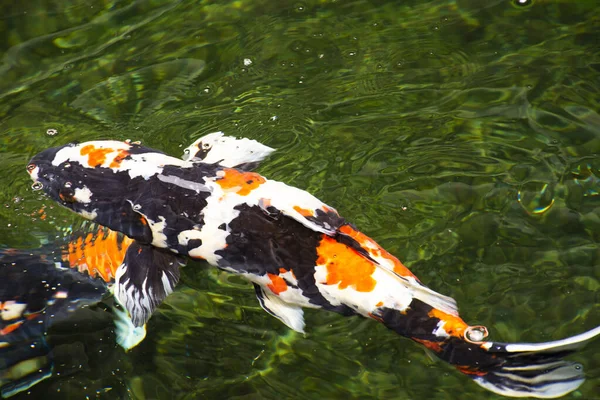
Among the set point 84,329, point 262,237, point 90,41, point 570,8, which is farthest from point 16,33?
point 570,8

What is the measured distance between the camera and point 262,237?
344 cm

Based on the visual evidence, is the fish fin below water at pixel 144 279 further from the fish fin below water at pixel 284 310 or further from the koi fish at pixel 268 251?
the fish fin below water at pixel 284 310

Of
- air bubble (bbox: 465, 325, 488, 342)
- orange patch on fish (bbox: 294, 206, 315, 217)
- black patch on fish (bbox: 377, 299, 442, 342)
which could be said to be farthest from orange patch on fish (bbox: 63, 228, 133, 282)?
air bubble (bbox: 465, 325, 488, 342)

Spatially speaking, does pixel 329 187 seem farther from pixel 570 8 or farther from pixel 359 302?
pixel 570 8

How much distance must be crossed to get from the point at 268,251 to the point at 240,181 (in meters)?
0.43

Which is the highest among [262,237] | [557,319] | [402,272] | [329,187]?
[262,237]

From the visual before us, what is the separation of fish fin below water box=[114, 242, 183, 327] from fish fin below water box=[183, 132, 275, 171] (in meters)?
0.69

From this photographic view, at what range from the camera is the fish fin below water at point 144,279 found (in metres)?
3.75

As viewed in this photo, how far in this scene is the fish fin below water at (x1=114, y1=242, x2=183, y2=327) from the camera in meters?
3.75

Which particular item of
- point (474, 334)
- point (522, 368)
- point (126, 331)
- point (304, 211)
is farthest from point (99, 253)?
point (522, 368)

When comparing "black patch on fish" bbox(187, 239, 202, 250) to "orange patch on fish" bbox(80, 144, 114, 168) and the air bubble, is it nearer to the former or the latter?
"orange patch on fish" bbox(80, 144, 114, 168)

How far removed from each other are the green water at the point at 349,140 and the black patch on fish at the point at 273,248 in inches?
29.6

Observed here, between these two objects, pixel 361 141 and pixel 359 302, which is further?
pixel 361 141

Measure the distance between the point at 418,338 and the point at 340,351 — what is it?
2.70 ft
